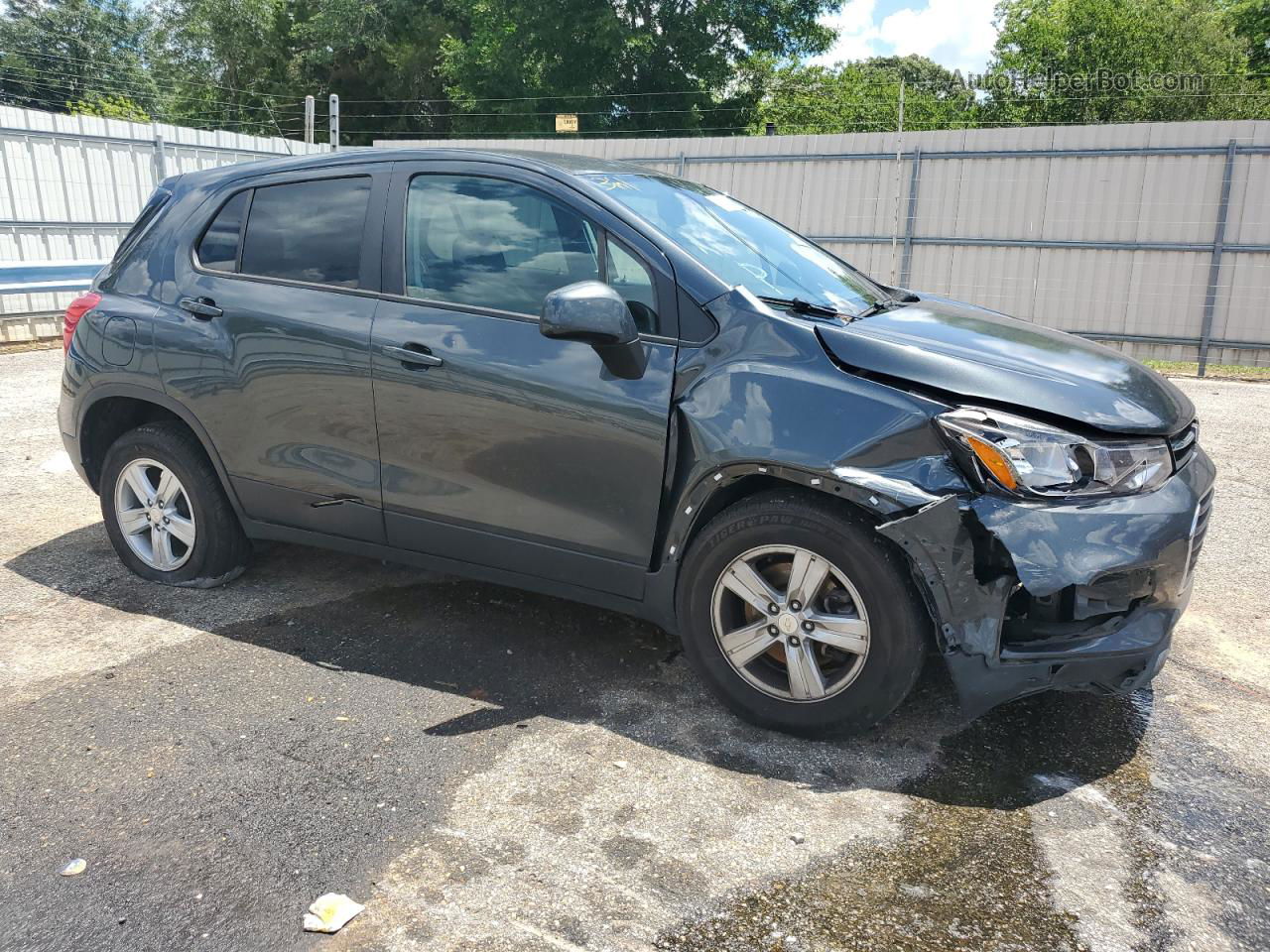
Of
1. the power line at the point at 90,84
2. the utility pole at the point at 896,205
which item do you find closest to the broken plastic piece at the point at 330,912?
the utility pole at the point at 896,205

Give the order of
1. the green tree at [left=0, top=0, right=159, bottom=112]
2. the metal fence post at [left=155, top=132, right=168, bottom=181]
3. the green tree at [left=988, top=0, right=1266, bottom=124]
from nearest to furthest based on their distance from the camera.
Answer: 1. the metal fence post at [left=155, top=132, right=168, bottom=181]
2. the green tree at [left=988, top=0, right=1266, bottom=124]
3. the green tree at [left=0, top=0, right=159, bottom=112]

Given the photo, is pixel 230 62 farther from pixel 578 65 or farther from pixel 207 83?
pixel 578 65

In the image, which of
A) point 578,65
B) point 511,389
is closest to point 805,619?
point 511,389

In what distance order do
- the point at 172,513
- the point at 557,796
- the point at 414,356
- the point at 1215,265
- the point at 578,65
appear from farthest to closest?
the point at 578,65
the point at 1215,265
the point at 172,513
the point at 414,356
the point at 557,796

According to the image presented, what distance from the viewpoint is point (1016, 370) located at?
118 inches

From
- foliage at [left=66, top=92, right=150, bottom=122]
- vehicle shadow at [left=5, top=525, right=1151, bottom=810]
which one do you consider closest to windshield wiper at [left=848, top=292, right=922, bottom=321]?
vehicle shadow at [left=5, top=525, right=1151, bottom=810]

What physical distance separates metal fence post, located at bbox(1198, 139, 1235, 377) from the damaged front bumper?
374 inches

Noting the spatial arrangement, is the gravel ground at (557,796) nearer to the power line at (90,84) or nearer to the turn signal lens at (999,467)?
the turn signal lens at (999,467)

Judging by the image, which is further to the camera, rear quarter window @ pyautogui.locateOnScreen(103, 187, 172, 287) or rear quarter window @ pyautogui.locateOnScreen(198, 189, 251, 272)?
rear quarter window @ pyautogui.locateOnScreen(103, 187, 172, 287)

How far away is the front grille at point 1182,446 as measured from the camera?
301cm

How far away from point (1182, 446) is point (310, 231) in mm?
3140

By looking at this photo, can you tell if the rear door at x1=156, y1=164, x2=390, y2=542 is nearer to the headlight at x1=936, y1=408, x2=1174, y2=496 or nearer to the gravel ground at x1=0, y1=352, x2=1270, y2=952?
the gravel ground at x1=0, y1=352, x2=1270, y2=952

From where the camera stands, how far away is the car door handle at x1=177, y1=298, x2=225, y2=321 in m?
4.00

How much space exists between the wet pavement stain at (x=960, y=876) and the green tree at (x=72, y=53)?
177 ft
